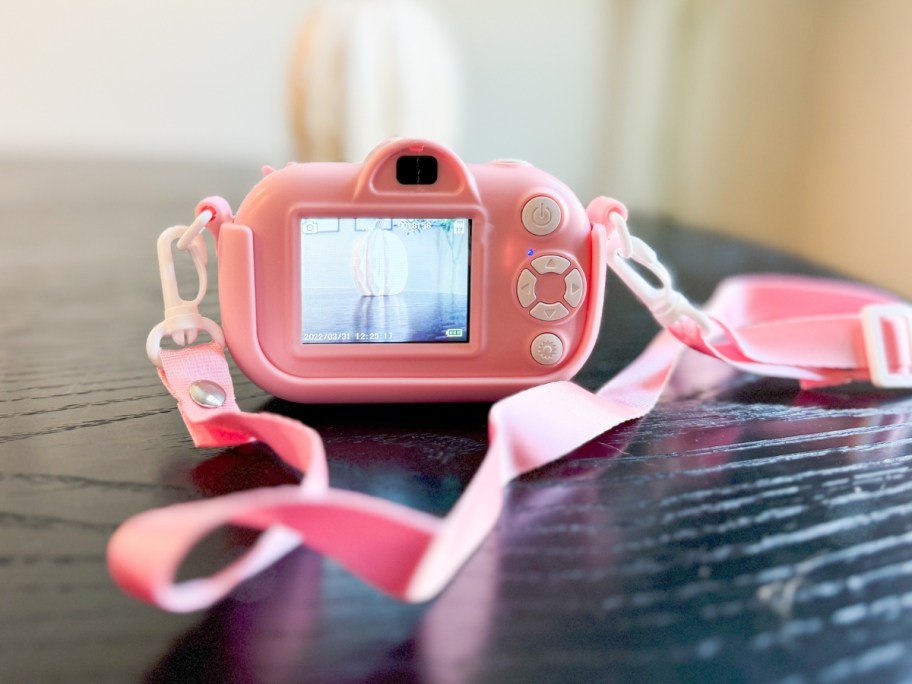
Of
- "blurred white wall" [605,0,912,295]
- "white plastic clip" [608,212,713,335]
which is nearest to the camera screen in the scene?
"white plastic clip" [608,212,713,335]

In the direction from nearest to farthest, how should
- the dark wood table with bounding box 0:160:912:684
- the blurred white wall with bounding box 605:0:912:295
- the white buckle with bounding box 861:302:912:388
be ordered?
the dark wood table with bounding box 0:160:912:684 → the white buckle with bounding box 861:302:912:388 → the blurred white wall with bounding box 605:0:912:295

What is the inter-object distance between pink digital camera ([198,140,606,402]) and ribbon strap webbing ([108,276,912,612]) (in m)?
0.04

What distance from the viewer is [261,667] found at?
0.87ft

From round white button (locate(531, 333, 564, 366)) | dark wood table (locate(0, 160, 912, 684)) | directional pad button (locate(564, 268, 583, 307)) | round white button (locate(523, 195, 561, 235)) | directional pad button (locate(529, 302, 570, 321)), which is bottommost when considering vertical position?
dark wood table (locate(0, 160, 912, 684))

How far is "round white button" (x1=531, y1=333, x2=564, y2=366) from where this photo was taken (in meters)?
0.47

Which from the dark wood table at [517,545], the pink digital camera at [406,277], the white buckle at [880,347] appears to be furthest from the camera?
the white buckle at [880,347]

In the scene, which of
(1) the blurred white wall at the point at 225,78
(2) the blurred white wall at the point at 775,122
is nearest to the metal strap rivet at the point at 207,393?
(2) the blurred white wall at the point at 775,122

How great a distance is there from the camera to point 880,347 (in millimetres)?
551

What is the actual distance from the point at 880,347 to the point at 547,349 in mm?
239

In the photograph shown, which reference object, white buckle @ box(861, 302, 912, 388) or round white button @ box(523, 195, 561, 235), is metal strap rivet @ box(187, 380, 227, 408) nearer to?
round white button @ box(523, 195, 561, 235)

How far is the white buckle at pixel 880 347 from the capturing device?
547 mm

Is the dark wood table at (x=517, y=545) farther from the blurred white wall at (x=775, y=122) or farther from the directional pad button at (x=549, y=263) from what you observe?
the blurred white wall at (x=775, y=122)

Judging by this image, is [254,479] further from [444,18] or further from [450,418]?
[444,18]

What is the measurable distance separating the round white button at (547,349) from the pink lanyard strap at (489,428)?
0.05 ft
